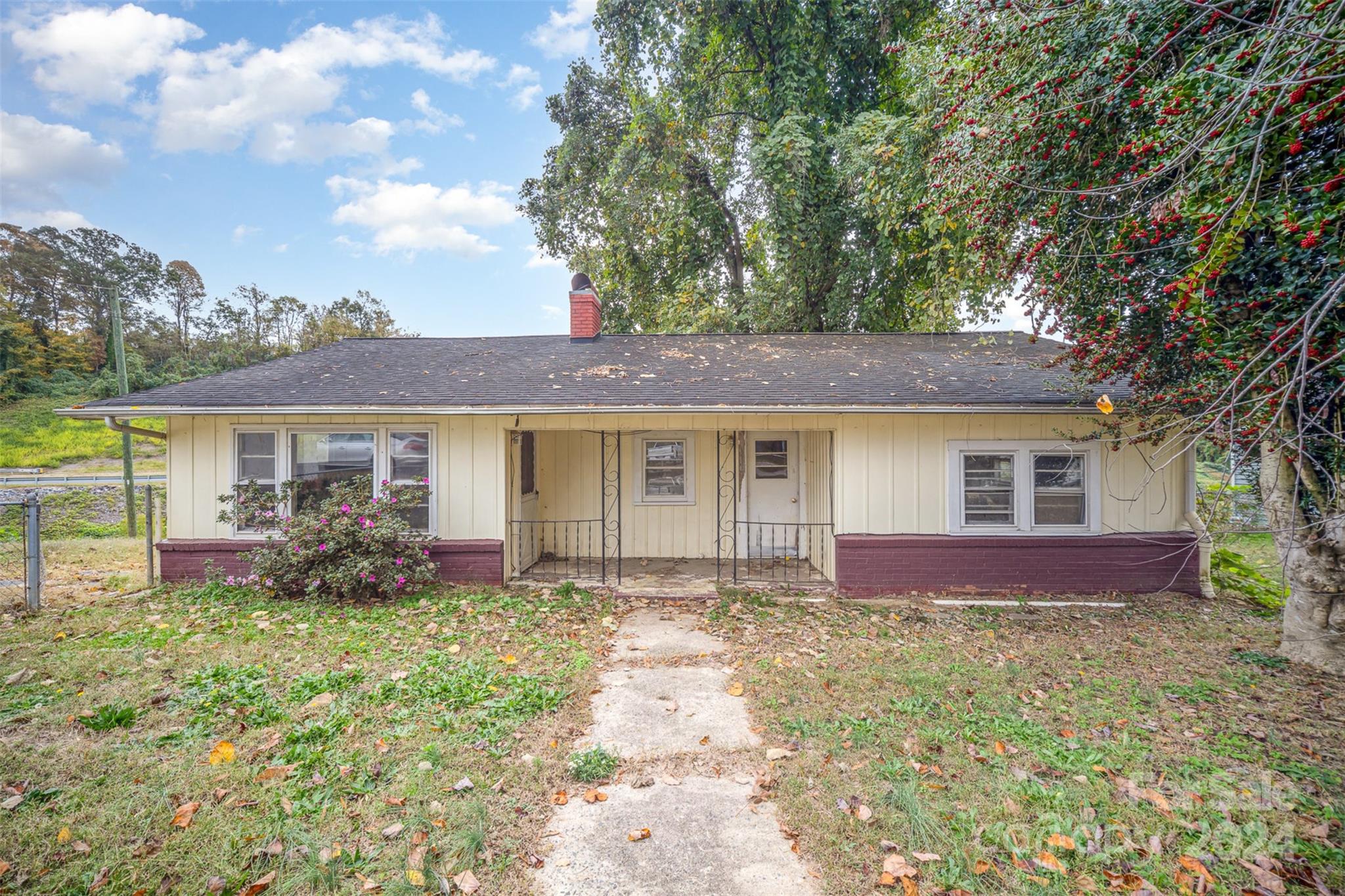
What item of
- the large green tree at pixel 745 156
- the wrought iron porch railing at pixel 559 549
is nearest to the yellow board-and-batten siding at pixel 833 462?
the wrought iron porch railing at pixel 559 549

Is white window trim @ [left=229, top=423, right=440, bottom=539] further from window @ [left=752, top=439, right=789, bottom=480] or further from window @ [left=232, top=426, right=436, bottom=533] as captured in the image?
window @ [left=752, top=439, right=789, bottom=480]

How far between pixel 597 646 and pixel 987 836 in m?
3.64

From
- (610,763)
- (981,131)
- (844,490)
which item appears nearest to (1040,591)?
(844,490)

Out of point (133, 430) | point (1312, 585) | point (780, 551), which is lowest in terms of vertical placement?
point (780, 551)

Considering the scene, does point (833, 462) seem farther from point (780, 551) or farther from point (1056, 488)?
point (1056, 488)

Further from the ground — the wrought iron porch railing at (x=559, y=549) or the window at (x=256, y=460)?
the window at (x=256, y=460)

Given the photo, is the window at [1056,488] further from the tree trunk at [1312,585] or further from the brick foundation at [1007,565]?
Answer: the tree trunk at [1312,585]

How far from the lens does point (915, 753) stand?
11.5 feet

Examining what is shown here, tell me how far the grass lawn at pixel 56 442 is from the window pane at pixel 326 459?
52.1 feet

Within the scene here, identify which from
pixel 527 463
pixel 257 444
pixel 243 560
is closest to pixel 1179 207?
pixel 527 463

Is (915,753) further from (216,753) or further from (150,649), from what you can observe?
(150,649)

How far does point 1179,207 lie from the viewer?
4.14m

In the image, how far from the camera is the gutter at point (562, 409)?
6922mm

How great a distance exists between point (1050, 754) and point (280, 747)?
475 centimetres
